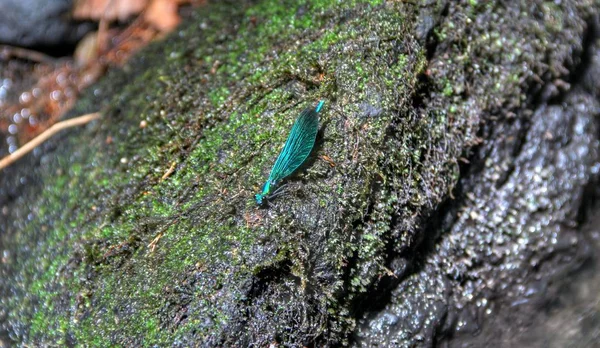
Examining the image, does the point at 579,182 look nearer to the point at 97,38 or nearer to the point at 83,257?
the point at 83,257

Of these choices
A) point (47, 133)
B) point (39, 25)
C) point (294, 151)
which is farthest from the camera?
point (39, 25)

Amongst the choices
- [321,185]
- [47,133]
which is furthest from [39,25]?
[321,185]

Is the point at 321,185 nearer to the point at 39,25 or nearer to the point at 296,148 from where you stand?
the point at 296,148

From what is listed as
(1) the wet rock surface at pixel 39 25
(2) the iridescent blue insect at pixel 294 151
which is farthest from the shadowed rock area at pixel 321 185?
(1) the wet rock surface at pixel 39 25

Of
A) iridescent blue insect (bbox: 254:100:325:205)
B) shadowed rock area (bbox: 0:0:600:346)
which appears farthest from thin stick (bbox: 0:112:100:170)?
iridescent blue insect (bbox: 254:100:325:205)

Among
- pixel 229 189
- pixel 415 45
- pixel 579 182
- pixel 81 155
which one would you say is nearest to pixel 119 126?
pixel 81 155

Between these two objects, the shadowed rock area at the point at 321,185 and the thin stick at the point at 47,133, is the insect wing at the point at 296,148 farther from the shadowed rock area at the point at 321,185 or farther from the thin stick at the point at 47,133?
the thin stick at the point at 47,133
